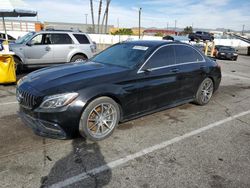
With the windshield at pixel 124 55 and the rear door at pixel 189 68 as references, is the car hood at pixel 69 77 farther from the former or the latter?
the rear door at pixel 189 68

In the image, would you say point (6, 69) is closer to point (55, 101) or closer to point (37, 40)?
point (37, 40)

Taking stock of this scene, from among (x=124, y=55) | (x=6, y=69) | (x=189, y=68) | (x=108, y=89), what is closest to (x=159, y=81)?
(x=124, y=55)

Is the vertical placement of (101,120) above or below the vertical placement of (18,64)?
below

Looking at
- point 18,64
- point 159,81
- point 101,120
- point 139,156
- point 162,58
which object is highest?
point 162,58

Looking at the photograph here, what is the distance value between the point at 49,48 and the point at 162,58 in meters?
6.37

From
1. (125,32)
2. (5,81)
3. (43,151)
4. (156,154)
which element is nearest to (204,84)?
(156,154)

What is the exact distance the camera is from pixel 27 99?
352 cm

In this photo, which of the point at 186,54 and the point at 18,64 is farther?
the point at 18,64

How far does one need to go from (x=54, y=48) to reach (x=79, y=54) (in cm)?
108

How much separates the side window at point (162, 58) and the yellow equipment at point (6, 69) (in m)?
5.03

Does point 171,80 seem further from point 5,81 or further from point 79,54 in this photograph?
point 79,54

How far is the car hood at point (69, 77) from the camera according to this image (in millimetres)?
3453

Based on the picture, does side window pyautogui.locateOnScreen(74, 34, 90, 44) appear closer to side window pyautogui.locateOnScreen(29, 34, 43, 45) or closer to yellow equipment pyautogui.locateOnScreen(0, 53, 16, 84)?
side window pyautogui.locateOnScreen(29, 34, 43, 45)

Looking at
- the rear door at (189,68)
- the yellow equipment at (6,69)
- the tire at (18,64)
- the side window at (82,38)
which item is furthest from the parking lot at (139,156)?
the side window at (82,38)
